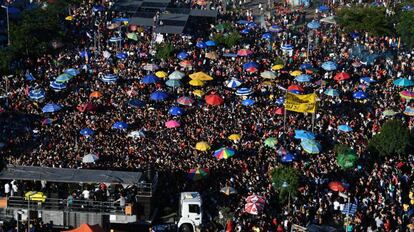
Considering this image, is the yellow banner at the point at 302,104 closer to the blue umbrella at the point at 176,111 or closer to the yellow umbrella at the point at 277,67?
the blue umbrella at the point at 176,111

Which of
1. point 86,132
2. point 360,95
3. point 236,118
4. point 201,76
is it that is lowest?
point 236,118

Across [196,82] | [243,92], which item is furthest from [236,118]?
[196,82]

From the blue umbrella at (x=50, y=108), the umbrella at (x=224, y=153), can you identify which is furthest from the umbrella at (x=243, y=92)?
the blue umbrella at (x=50, y=108)

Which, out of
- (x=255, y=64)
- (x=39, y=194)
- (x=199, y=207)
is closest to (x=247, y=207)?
(x=199, y=207)

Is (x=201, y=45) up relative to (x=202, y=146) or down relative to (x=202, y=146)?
up

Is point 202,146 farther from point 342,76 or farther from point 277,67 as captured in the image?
point 342,76

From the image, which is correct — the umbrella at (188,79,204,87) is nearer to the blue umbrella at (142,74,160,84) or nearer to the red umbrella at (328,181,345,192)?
the blue umbrella at (142,74,160,84)
